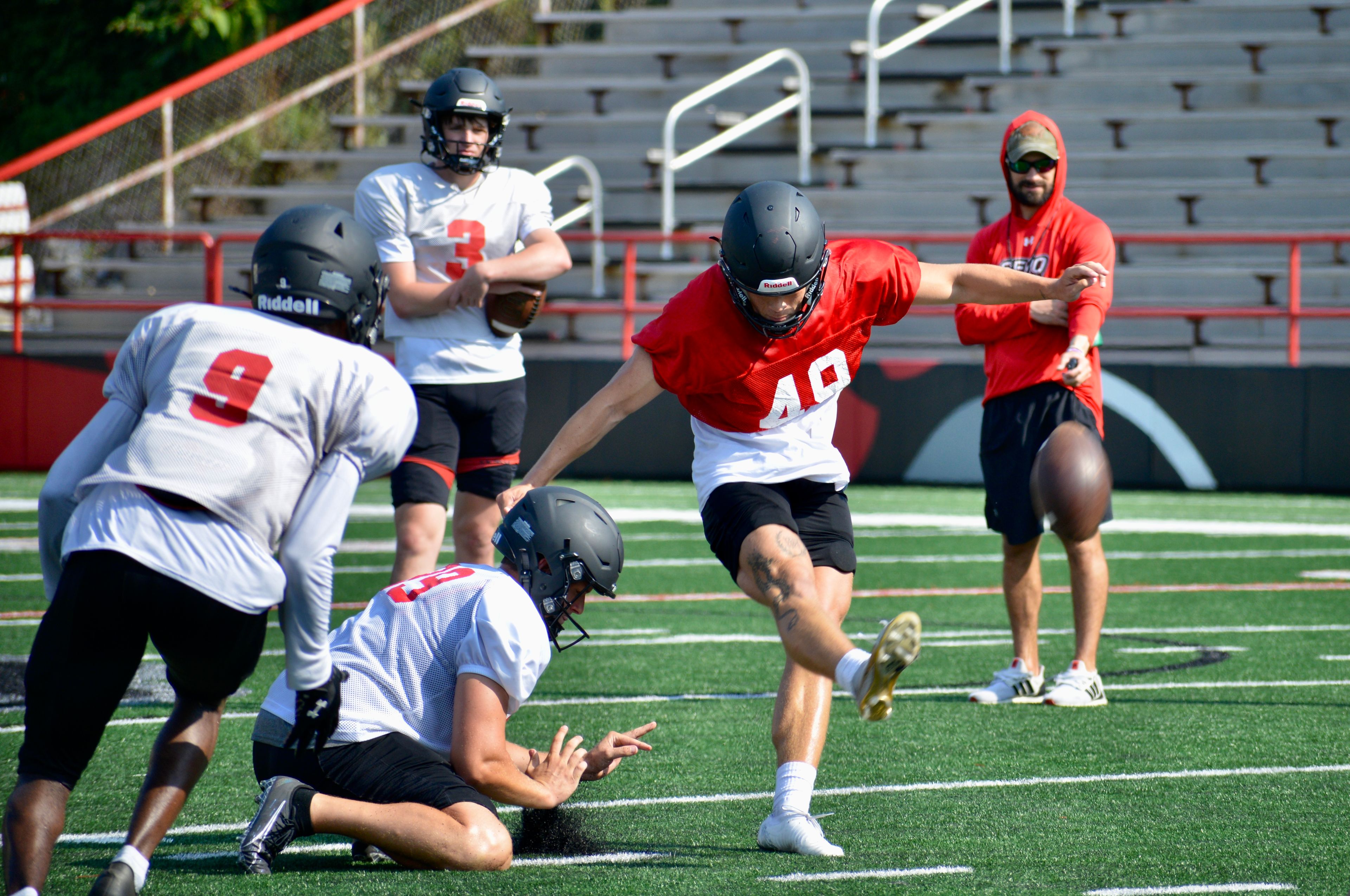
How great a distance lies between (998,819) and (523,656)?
4.48 feet

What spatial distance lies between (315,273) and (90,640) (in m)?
0.89

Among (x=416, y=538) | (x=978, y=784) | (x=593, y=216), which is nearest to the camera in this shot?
(x=978, y=784)

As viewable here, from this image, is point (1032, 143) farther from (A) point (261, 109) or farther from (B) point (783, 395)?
(A) point (261, 109)

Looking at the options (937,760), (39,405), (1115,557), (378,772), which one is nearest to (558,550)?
(378,772)

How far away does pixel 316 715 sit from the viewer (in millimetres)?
3344

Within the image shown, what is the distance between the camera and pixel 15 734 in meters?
5.21

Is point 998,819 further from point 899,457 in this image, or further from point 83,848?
point 899,457

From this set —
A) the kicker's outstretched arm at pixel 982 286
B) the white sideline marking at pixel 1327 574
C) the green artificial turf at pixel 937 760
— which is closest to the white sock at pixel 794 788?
the green artificial turf at pixel 937 760

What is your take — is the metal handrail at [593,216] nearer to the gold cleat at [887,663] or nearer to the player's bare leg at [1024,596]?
the player's bare leg at [1024,596]

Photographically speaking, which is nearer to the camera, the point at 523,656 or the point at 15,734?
the point at 523,656

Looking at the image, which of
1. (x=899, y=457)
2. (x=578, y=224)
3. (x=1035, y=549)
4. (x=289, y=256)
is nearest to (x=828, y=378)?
(x=289, y=256)

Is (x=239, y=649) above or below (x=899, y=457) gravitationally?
above

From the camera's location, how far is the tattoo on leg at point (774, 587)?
3.88 m

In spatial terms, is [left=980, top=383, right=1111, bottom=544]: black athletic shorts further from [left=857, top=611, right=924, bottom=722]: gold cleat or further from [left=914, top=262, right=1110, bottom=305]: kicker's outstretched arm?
[left=857, top=611, right=924, bottom=722]: gold cleat
